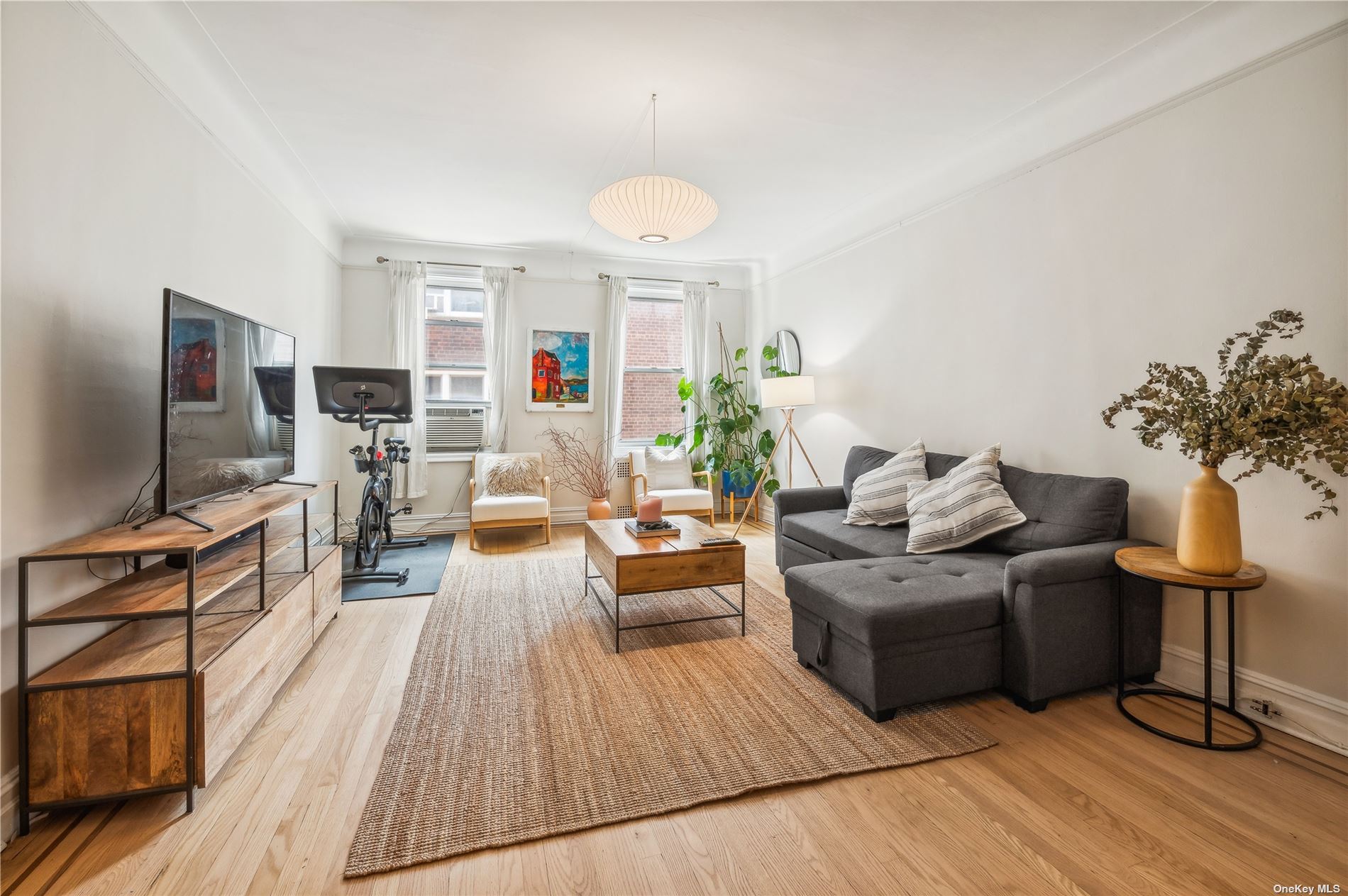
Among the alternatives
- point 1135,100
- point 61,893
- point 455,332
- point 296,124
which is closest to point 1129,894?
point 61,893

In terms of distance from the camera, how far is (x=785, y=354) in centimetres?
561

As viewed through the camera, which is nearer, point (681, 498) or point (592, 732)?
point (592, 732)

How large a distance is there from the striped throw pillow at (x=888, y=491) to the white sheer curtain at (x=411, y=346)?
3.95 m

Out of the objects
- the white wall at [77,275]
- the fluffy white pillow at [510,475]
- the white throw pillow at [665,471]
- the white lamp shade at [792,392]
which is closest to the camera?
the white wall at [77,275]

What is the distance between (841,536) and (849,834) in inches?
75.1

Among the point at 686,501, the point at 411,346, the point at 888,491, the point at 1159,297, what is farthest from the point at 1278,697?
the point at 411,346

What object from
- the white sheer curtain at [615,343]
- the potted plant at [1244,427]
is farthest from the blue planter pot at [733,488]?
the potted plant at [1244,427]

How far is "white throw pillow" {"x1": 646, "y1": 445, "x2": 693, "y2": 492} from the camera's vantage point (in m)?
5.76

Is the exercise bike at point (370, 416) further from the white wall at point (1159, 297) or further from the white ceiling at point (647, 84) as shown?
Result: the white wall at point (1159, 297)

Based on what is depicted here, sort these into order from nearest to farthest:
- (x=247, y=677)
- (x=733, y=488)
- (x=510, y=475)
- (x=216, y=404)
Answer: (x=247, y=677)
(x=216, y=404)
(x=510, y=475)
(x=733, y=488)

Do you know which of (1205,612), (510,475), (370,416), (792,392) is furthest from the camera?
(510,475)

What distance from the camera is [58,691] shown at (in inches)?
60.4

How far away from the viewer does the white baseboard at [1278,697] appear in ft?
6.48

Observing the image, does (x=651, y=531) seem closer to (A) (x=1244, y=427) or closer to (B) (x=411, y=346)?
(A) (x=1244, y=427)
